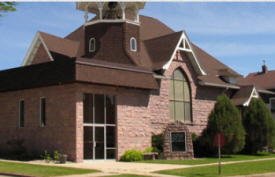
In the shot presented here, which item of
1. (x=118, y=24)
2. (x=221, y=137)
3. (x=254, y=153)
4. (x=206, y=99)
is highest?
(x=118, y=24)

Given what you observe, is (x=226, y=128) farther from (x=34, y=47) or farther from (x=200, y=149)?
(x=34, y=47)

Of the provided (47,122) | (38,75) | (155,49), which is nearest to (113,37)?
(155,49)

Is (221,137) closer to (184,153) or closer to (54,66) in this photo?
(184,153)

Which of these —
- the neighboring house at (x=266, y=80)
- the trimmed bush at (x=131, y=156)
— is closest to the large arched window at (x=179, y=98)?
the trimmed bush at (x=131, y=156)

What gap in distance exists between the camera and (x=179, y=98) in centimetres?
3203

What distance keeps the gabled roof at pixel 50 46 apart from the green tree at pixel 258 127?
1492 cm

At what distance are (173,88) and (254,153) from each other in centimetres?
883

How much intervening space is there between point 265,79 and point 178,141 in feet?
116

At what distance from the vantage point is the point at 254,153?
33.7 metres

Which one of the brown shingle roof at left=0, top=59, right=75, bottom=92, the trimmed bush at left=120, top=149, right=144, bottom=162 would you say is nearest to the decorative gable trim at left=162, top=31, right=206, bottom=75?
the trimmed bush at left=120, top=149, right=144, bottom=162

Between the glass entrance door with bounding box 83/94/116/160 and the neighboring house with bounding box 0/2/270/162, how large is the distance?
A: 2.4 inches

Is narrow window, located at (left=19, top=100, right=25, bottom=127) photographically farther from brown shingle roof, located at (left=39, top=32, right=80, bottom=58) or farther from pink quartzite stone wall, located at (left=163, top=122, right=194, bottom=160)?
pink quartzite stone wall, located at (left=163, top=122, right=194, bottom=160)

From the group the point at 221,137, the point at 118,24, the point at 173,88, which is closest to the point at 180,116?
the point at 173,88

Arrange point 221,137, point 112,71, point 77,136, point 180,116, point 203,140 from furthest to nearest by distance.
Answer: point 180,116, point 203,140, point 112,71, point 77,136, point 221,137
